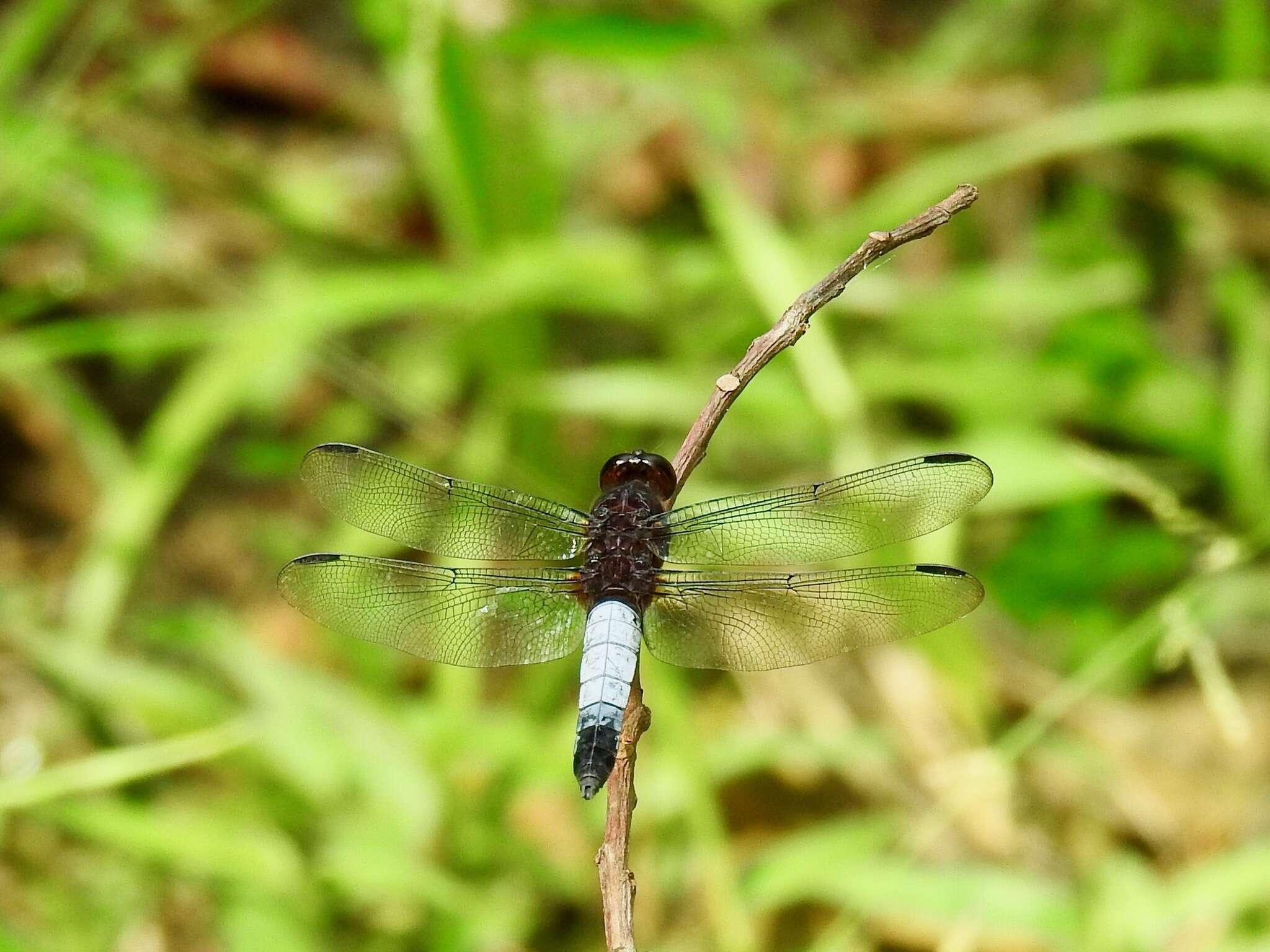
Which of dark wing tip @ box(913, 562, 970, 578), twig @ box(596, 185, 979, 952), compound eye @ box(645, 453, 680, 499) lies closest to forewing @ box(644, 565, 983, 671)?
dark wing tip @ box(913, 562, 970, 578)

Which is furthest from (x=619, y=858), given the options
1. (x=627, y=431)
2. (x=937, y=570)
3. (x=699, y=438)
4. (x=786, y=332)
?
(x=627, y=431)

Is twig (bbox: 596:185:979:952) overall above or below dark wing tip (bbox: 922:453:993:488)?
below

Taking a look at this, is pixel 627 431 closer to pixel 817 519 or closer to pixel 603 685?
pixel 817 519

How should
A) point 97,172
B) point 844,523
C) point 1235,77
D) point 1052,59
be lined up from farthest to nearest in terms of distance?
point 1052,59, point 1235,77, point 97,172, point 844,523

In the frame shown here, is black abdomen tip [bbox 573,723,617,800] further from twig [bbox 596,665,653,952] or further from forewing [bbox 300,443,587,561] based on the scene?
forewing [bbox 300,443,587,561]

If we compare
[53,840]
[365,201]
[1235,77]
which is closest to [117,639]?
[53,840]

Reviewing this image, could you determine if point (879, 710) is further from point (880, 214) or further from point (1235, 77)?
point (1235, 77)

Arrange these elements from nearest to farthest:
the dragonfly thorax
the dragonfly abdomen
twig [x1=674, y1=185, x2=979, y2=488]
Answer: twig [x1=674, y1=185, x2=979, y2=488], the dragonfly abdomen, the dragonfly thorax
